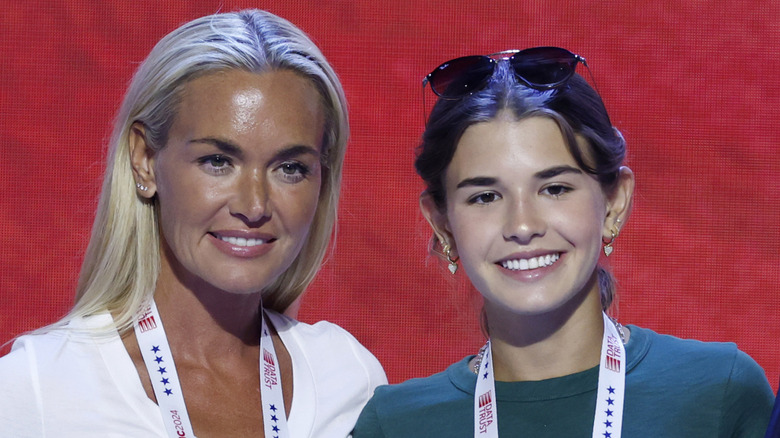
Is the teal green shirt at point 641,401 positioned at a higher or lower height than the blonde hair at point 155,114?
lower

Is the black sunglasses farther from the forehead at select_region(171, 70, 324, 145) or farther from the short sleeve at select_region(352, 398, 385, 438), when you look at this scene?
the short sleeve at select_region(352, 398, 385, 438)

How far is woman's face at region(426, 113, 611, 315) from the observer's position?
89.7 inches

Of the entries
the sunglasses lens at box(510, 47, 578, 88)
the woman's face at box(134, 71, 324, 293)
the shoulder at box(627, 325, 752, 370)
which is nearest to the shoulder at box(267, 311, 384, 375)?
the woman's face at box(134, 71, 324, 293)

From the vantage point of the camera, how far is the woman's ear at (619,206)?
242 centimetres

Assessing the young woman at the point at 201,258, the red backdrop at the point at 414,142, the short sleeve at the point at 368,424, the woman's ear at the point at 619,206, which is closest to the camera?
the young woman at the point at 201,258

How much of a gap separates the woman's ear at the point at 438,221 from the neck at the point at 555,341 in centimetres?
22

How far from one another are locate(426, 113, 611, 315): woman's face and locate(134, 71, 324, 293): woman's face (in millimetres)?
411

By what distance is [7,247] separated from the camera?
380cm

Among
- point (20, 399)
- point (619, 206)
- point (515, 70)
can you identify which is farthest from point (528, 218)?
point (20, 399)

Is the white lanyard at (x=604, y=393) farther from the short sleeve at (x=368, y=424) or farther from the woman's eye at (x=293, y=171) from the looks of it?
the woman's eye at (x=293, y=171)

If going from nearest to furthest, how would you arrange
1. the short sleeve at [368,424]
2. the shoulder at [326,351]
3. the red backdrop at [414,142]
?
the short sleeve at [368,424] < the shoulder at [326,351] < the red backdrop at [414,142]

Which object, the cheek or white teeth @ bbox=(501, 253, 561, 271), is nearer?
white teeth @ bbox=(501, 253, 561, 271)

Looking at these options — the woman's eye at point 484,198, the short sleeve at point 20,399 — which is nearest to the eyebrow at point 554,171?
the woman's eye at point 484,198

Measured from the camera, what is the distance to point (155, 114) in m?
2.48
